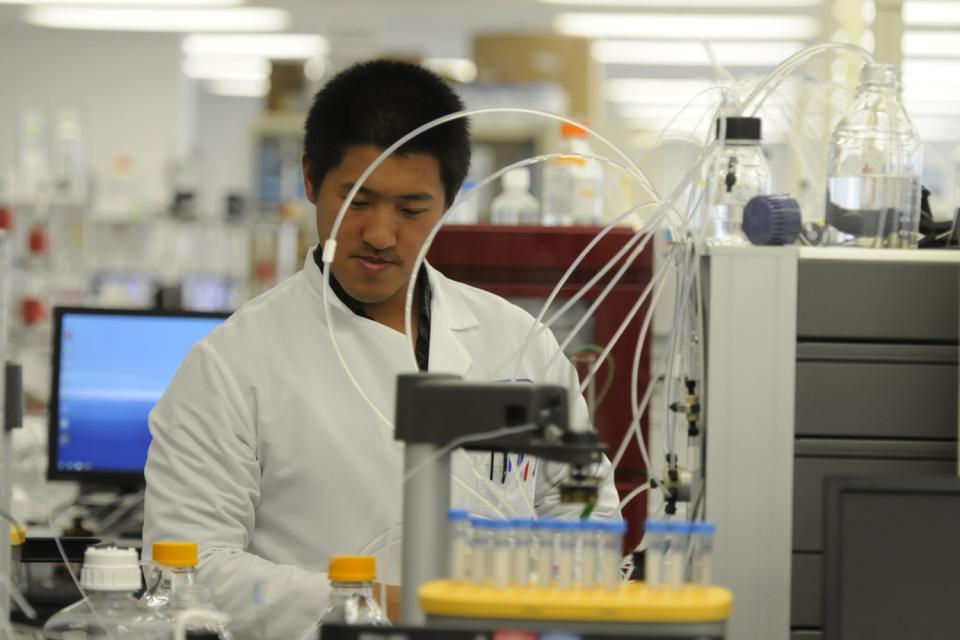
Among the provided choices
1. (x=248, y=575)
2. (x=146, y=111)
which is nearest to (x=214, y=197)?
(x=146, y=111)

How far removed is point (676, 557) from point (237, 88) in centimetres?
1186

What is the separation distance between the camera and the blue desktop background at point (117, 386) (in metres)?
3.14

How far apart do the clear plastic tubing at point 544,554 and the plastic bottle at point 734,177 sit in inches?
20.0

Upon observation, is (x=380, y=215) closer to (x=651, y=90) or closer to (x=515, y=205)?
(x=515, y=205)

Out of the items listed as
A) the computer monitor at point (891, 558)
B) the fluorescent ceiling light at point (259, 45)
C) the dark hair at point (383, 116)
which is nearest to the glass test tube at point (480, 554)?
the computer monitor at point (891, 558)

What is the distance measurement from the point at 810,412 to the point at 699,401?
4.2 inches

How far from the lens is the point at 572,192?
308 centimetres

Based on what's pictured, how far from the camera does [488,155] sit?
6.29 metres

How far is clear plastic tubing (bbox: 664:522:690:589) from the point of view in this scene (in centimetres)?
100

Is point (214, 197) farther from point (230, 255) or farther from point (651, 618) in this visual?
point (651, 618)

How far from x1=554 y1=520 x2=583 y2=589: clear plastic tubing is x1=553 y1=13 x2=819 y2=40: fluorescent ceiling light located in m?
6.57

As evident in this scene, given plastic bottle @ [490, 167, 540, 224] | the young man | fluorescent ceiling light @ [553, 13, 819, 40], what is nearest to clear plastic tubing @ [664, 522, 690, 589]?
the young man

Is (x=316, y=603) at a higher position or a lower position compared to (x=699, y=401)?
lower

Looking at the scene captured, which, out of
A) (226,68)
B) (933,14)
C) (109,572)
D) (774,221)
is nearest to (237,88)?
(226,68)
